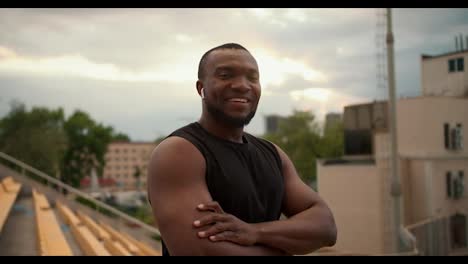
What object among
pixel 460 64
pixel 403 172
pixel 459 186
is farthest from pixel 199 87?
pixel 460 64

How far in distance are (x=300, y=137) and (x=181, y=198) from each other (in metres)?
22.4

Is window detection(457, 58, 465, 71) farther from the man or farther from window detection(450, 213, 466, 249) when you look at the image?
the man

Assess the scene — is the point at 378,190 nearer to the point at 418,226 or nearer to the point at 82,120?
the point at 418,226

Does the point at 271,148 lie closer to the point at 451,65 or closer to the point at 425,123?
the point at 425,123

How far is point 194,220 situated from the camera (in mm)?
1023

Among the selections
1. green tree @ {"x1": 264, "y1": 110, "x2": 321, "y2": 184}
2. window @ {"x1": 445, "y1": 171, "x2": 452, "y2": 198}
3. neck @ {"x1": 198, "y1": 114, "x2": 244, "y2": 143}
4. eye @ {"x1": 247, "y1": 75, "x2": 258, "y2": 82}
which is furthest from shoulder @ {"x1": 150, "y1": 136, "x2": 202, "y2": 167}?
green tree @ {"x1": 264, "y1": 110, "x2": 321, "y2": 184}

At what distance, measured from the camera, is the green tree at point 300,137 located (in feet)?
72.7

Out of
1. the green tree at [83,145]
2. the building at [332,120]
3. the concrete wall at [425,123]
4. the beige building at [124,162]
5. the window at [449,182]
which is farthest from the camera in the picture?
the beige building at [124,162]

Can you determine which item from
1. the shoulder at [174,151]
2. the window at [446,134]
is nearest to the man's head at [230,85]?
the shoulder at [174,151]

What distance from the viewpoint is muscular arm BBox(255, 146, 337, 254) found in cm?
113

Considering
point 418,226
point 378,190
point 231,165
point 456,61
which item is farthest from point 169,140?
point 456,61

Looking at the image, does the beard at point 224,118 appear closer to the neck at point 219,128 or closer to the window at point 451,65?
the neck at point 219,128

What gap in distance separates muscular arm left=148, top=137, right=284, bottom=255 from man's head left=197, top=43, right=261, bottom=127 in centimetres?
14
